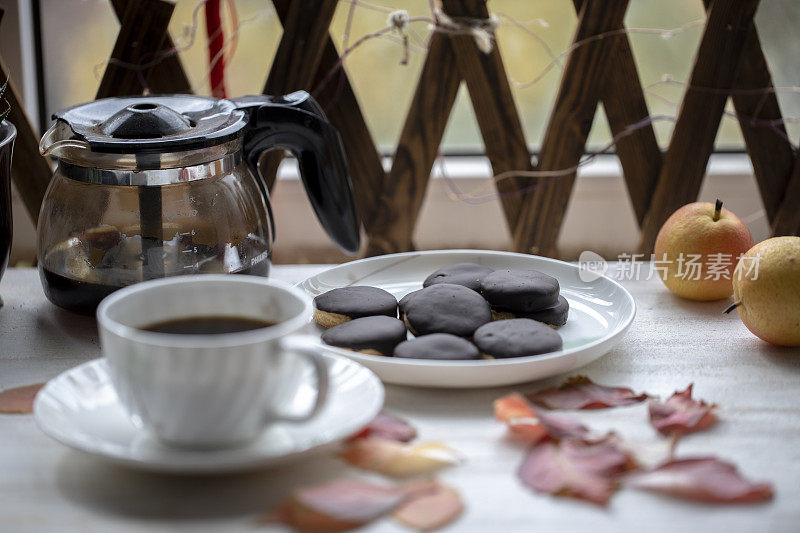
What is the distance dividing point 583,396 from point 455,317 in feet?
0.33

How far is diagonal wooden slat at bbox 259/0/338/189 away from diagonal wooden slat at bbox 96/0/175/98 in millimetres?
118

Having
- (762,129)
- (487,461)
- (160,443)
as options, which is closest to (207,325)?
(160,443)

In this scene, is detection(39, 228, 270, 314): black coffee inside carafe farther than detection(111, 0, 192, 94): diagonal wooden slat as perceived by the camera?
No

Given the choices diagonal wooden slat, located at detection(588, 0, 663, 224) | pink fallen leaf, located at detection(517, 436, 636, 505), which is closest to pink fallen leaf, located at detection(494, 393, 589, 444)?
pink fallen leaf, located at detection(517, 436, 636, 505)

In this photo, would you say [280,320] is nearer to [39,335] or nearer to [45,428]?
[45,428]

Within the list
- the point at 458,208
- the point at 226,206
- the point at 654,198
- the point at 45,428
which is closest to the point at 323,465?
the point at 45,428

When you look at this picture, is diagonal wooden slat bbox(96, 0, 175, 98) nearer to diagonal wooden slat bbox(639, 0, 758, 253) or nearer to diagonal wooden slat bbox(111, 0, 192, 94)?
diagonal wooden slat bbox(111, 0, 192, 94)

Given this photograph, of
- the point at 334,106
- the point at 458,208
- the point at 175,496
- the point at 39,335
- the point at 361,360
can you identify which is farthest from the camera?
the point at 458,208

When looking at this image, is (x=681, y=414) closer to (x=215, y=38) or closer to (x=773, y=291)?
(x=773, y=291)

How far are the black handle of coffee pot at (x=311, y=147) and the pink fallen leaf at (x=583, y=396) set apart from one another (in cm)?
24

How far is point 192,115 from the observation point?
63 cm

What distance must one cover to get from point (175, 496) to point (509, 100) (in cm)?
64

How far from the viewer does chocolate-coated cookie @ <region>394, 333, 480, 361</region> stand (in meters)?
0.52

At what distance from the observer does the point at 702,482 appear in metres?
0.42
